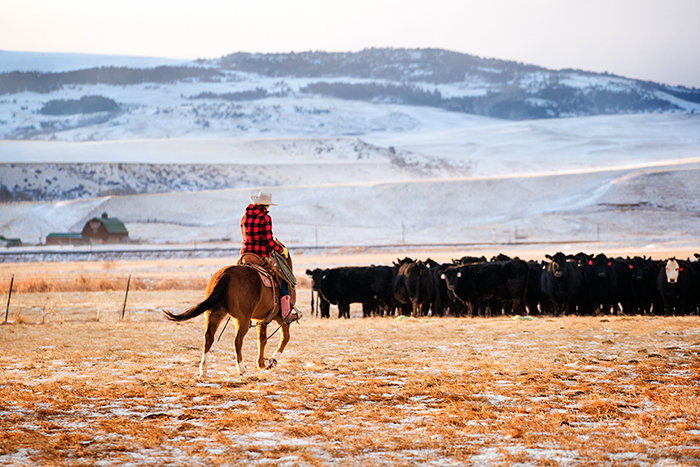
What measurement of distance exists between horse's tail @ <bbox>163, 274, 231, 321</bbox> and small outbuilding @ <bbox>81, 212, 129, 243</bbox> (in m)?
60.0

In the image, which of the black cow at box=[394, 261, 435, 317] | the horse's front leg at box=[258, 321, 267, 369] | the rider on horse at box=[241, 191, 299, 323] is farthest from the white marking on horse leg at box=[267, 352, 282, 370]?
the black cow at box=[394, 261, 435, 317]

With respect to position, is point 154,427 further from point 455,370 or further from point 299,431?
point 455,370

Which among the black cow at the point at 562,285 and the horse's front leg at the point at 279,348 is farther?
the black cow at the point at 562,285

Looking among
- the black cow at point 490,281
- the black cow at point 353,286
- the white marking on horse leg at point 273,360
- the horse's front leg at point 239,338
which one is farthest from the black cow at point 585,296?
the horse's front leg at point 239,338

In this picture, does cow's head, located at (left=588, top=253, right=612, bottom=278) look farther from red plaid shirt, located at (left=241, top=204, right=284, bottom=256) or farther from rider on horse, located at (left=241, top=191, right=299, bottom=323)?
red plaid shirt, located at (left=241, top=204, right=284, bottom=256)

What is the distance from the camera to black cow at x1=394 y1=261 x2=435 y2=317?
63.2 feet

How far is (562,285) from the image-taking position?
1884 cm

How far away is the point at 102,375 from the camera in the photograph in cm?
924

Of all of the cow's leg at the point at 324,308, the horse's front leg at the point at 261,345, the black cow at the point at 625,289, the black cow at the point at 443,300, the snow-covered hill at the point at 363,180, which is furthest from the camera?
the snow-covered hill at the point at 363,180

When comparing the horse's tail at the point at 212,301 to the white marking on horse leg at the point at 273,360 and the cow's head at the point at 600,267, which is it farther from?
the cow's head at the point at 600,267

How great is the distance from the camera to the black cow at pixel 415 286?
63.2 feet

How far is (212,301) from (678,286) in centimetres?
1384

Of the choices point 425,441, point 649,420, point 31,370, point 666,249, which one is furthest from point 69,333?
point 666,249

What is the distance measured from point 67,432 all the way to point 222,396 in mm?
1841
